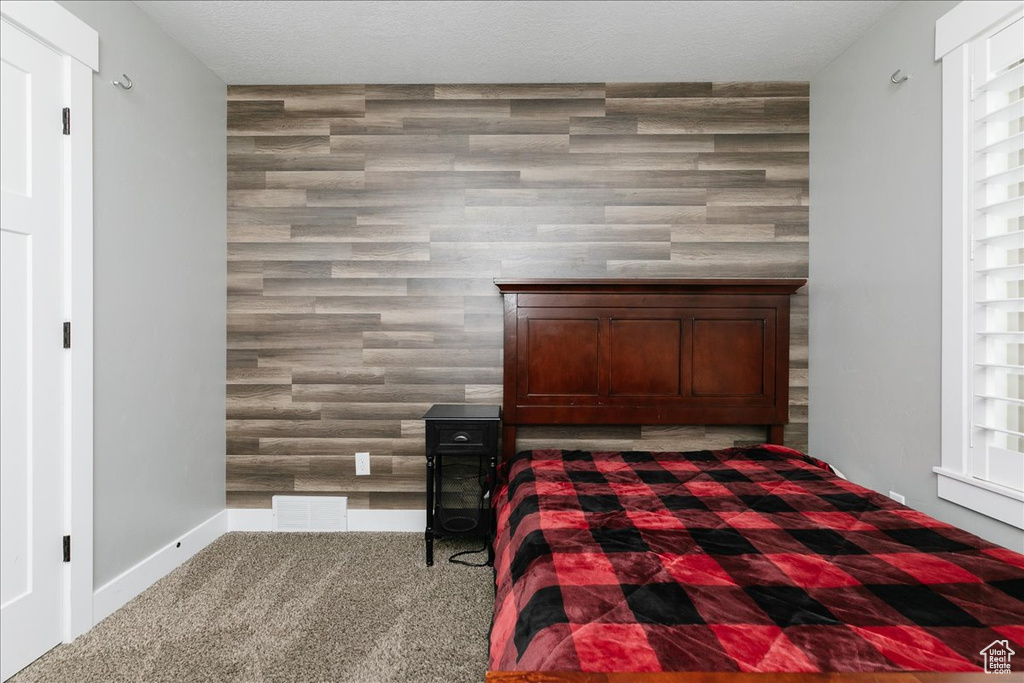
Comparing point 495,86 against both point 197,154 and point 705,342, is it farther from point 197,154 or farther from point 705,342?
point 705,342

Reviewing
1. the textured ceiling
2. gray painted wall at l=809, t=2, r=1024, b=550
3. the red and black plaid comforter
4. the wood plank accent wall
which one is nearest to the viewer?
the red and black plaid comforter

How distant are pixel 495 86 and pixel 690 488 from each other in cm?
251

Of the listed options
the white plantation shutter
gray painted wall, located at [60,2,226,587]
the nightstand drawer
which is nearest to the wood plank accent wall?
gray painted wall, located at [60,2,226,587]

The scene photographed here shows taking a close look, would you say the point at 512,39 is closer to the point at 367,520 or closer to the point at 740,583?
the point at 740,583

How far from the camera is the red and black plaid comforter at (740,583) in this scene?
996 millimetres

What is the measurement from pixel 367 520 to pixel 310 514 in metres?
0.35

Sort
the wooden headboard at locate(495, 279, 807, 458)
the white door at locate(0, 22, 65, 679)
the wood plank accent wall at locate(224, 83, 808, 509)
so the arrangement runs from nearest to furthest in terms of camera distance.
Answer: the white door at locate(0, 22, 65, 679) → the wooden headboard at locate(495, 279, 807, 458) → the wood plank accent wall at locate(224, 83, 808, 509)

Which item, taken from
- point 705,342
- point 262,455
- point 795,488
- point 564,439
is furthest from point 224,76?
point 795,488

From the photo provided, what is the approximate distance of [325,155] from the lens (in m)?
3.06

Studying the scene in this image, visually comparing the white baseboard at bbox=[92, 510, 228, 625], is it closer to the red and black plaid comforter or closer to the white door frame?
the white door frame

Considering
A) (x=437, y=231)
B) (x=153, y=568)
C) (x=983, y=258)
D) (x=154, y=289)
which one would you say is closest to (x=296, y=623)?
(x=153, y=568)

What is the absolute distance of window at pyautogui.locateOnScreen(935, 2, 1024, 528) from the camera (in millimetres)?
1756

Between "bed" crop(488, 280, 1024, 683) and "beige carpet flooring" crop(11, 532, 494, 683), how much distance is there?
45cm

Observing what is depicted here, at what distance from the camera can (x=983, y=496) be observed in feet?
6.07
